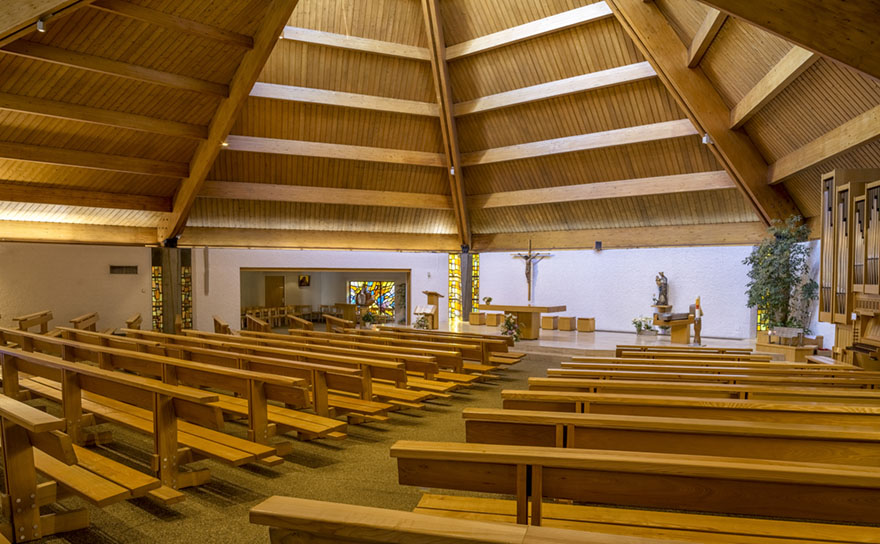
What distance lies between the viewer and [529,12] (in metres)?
10.7

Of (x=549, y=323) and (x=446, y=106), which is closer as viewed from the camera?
(x=446, y=106)

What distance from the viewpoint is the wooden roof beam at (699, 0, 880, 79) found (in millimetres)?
3844

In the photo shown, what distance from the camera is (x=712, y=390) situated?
3.65 m

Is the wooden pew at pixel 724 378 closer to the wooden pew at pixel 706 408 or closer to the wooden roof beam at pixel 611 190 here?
the wooden pew at pixel 706 408

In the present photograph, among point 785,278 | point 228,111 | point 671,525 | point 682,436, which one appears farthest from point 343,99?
point 671,525

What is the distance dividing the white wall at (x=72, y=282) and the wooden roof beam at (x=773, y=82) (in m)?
11.4

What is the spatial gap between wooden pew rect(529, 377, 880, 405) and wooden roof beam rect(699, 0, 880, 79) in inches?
88.2

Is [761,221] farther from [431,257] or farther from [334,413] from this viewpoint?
[334,413]

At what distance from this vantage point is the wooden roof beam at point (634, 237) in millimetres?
11844

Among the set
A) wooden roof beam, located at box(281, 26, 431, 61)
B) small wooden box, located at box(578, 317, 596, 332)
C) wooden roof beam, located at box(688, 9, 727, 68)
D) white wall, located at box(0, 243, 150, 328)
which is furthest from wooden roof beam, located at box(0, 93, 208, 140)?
small wooden box, located at box(578, 317, 596, 332)

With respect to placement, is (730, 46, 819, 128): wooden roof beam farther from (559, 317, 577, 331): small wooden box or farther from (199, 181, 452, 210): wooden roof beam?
(199, 181, 452, 210): wooden roof beam

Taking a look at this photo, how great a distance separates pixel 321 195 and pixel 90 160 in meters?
4.49

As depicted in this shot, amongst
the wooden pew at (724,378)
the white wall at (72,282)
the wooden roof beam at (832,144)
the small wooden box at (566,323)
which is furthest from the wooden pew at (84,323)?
the wooden roof beam at (832,144)

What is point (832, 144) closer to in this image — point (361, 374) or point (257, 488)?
point (361, 374)
